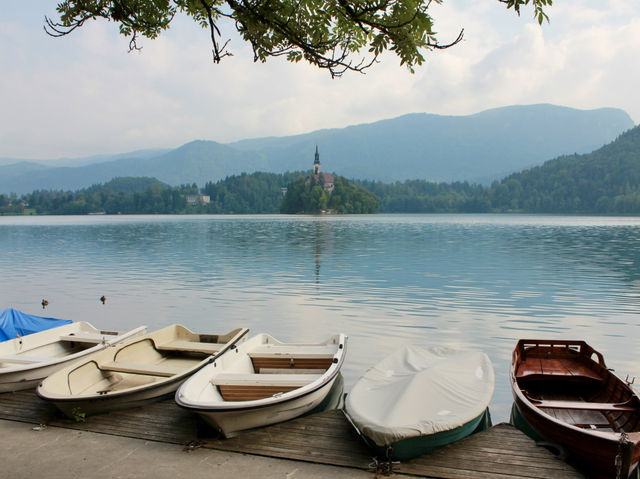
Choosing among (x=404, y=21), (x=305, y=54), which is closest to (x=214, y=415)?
(x=305, y=54)

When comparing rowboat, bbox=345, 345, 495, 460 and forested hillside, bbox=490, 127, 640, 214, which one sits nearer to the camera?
rowboat, bbox=345, 345, 495, 460

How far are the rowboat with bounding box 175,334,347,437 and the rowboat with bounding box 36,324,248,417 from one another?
24.5 inches

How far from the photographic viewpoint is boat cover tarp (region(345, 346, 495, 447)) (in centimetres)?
625

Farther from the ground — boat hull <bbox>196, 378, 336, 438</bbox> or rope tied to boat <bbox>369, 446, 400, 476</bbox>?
boat hull <bbox>196, 378, 336, 438</bbox>

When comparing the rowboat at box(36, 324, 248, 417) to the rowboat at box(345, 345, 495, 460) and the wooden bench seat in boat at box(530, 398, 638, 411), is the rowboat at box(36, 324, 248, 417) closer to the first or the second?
the rowboat at box(345, 345, 495, 460)

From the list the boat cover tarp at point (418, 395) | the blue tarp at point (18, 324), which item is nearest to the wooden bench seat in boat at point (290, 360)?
the boat cover tarp at point (418, 395)

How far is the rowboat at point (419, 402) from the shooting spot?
20.2ft

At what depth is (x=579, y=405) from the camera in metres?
7.11

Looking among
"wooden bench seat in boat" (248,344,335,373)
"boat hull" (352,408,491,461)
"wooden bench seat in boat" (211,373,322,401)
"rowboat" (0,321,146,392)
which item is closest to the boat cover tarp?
"boat hull" (352,408,491,461)

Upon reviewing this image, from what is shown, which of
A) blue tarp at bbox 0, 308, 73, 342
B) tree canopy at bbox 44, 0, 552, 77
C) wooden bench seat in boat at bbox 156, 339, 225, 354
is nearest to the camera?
tree canopy at bbox 44, 0, 552, 77

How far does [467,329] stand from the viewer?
16.1m

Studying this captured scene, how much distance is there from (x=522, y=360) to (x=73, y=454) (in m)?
7.99

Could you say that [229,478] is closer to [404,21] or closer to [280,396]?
[280,396]

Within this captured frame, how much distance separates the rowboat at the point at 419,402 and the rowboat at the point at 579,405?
0.77 m
